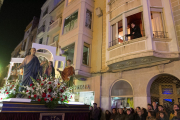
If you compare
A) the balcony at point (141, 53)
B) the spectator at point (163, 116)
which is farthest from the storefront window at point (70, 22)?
the spectator at point (163, 116)

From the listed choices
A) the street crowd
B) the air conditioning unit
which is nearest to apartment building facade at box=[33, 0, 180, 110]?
the air conditioning unit

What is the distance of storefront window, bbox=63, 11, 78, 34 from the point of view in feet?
46.4

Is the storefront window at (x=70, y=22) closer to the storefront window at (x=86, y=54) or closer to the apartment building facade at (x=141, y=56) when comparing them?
the storefront window at (x=86, y=54)

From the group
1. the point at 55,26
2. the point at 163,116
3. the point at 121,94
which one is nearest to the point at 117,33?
the point at 121,94

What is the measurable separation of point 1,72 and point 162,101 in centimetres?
3798

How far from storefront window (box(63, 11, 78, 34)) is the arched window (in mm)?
7086

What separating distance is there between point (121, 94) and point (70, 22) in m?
8.84

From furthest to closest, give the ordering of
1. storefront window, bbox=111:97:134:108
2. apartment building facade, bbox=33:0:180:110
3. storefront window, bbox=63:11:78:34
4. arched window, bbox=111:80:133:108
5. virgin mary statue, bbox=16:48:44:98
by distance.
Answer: storefront window, bbox=63:11:78:34, storefront window, bbox=111:97:134:108, arched window, bbox=111:80:133:108, apartment building facade, bbox=33:0:180:110, virgin mary statue, bbox=16:48:44:98

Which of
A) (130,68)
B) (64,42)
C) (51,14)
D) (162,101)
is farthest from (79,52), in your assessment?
(51,14)

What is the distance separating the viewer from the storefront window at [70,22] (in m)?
14.1

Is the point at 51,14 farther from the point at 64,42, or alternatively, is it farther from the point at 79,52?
the point at 79,52

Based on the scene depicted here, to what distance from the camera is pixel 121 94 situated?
10344 millimetres

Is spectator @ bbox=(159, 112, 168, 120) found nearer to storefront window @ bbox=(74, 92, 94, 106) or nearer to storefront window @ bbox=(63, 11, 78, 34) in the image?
storefront window @ bbox=(74, 92, 94, 106)

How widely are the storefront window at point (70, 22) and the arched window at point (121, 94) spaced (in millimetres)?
7086
